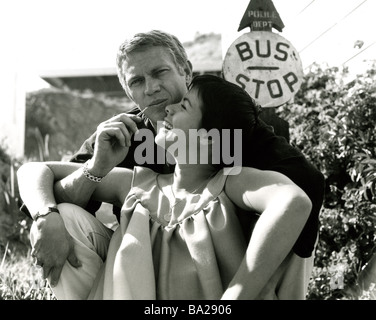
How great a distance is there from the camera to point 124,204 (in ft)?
7.45

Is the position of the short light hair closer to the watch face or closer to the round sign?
the watch face

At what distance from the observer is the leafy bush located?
433 cm

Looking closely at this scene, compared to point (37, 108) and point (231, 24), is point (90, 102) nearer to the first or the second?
point (37, 108)

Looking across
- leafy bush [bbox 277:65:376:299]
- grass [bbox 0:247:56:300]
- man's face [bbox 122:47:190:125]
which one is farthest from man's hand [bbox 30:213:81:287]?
leafy bush [bbox 277:65:376:299]

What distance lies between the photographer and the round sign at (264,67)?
16.1ft

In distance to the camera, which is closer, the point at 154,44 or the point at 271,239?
the point at 271,239

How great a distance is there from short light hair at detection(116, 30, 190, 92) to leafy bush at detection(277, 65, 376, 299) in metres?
1.77

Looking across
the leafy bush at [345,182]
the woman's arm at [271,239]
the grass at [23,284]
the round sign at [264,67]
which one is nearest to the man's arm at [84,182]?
the woman's arm at [271,239]

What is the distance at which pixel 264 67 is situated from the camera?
4.93 meters

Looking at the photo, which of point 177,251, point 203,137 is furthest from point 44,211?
point 203,137

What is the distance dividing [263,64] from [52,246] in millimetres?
3158

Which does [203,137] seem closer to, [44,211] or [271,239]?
[271,239]

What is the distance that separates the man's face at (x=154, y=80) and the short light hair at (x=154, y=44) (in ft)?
0.07

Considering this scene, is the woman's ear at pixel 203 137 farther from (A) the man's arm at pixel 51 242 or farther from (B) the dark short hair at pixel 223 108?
(A) the man's arm at pixel 51 242
